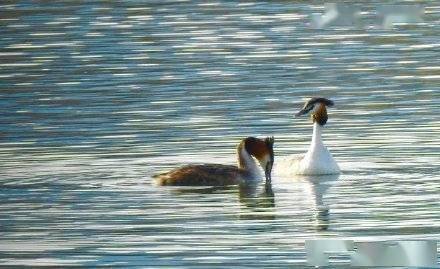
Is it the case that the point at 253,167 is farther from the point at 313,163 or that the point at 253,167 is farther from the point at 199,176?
the point at 199,176

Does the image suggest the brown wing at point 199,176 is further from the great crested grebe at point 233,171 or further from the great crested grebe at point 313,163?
the great crested grebe at point 313,163

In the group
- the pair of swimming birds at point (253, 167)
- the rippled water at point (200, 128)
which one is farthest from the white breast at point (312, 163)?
the rippled water at point (200, 128)

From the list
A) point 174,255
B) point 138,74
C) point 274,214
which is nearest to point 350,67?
point 138,74

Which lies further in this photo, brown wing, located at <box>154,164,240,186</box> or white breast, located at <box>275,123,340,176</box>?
white breast, located at <box>275,123,340,176</box>

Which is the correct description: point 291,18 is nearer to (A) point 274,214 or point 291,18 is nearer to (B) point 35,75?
(B) point 35,75

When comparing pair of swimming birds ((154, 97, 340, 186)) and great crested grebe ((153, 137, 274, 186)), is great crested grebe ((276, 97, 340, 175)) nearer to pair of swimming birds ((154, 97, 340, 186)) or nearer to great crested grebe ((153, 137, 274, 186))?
pair of swimming birds ((154, 97, 340, 186))

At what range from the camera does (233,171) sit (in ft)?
63.2

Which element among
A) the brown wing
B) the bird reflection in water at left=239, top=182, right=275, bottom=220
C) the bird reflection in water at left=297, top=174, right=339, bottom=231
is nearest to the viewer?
the bird reflection in water at left=297, top=174, right=339, bottom=231

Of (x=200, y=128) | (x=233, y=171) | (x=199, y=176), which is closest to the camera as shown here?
A: (x=199, y=176)

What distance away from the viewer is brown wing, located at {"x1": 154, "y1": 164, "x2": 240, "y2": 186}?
1877cm

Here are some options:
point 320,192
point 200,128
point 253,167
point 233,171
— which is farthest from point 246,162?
point 200,128

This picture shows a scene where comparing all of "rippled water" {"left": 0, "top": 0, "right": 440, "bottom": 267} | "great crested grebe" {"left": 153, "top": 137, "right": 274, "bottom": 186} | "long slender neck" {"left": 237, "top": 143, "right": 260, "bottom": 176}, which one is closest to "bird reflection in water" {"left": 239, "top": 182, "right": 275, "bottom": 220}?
"rippled water" {"left": 0, "top": 0, "right": 440, "bottom": 267}

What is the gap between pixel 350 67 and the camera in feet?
95.3

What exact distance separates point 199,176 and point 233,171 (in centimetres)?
51
